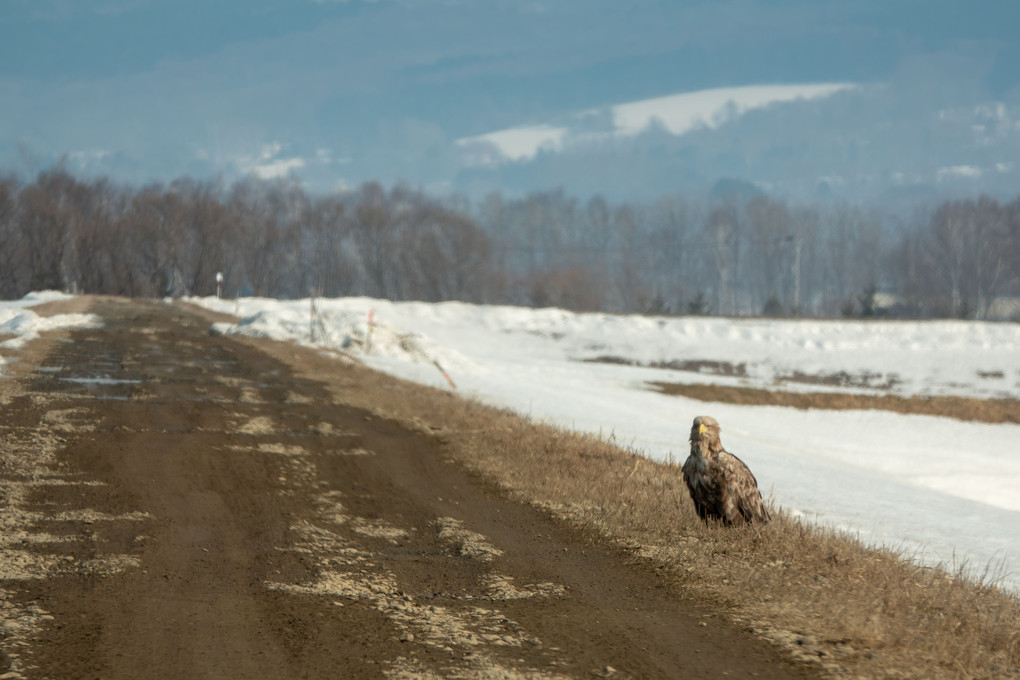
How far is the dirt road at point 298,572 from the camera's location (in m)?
5.46

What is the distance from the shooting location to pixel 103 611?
235 inches

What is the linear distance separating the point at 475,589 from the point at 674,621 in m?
1.48

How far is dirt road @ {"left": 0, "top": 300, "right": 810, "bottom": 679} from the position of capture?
5.46m

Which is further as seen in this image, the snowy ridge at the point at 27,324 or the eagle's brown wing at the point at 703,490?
the snowy ridge at the point at 27,324

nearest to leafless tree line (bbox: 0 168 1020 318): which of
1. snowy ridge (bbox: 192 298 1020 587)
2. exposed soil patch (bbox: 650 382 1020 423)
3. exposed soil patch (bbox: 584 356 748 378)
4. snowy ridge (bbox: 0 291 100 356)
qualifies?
snowy ridge (bbox: 192 298 1020 587)

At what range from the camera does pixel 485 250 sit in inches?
4471

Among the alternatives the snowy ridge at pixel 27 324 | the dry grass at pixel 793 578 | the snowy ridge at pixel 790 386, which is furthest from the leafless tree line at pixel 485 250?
the dry grass at pixel 793 578

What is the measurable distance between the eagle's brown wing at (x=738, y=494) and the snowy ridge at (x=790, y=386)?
3176 mm

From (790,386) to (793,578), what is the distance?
3405cm

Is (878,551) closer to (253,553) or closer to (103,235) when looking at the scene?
(253,553)

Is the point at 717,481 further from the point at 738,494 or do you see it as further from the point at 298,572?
the point at 298,572

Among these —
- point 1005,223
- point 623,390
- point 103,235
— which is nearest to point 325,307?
point 623,390

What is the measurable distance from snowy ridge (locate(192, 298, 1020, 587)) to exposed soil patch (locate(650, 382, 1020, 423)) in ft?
4.17

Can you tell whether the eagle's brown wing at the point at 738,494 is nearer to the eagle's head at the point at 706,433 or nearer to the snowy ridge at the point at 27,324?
the eagle's head at the point at 706,433
